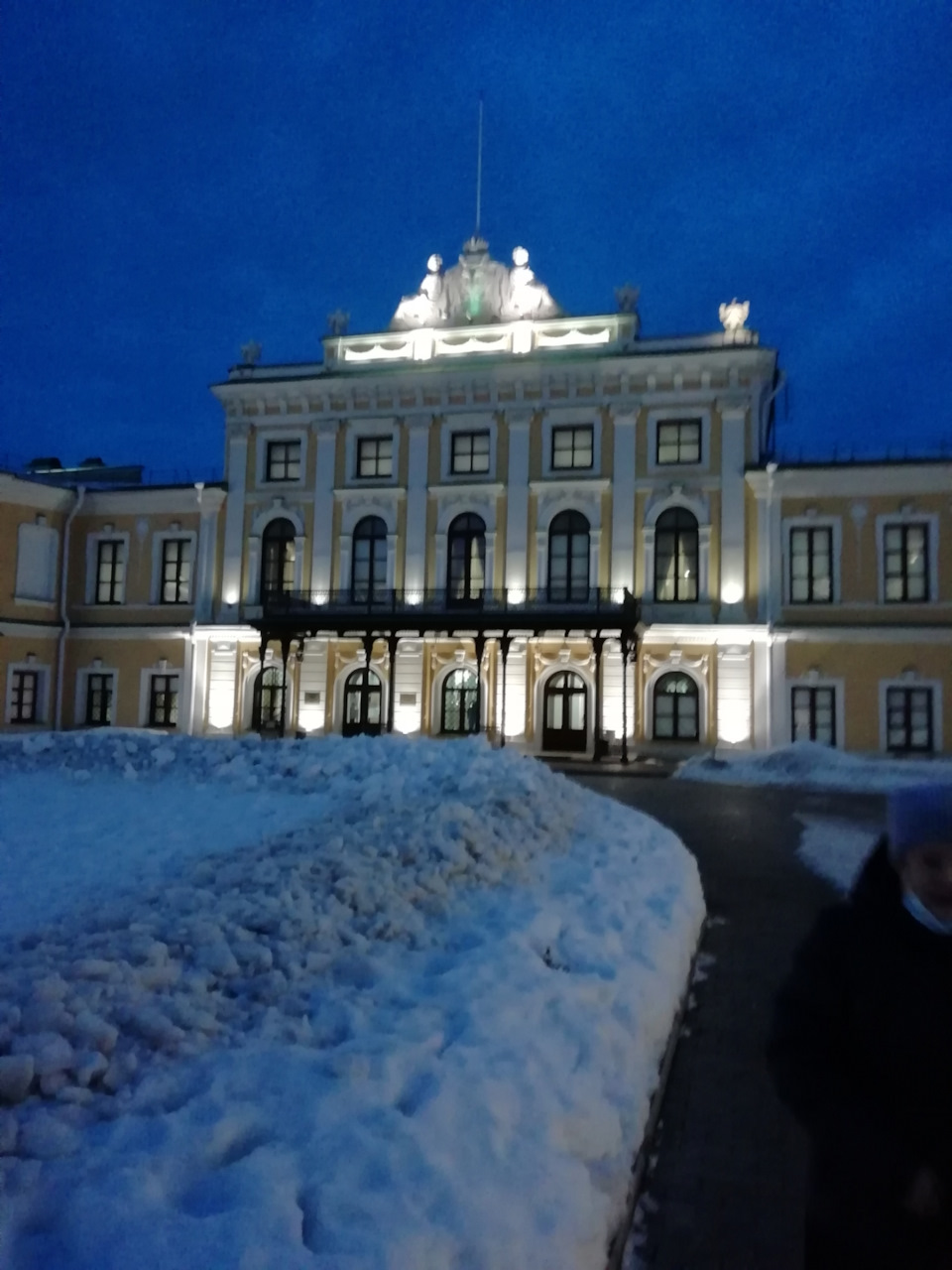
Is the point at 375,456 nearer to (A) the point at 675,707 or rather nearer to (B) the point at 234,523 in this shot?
(B) the point at 234,523

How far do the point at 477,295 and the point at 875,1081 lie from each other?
84.5 feet

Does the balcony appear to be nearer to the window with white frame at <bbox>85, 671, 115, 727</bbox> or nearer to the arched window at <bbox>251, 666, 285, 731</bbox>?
the arched window at <bbox>251, 666, 285, 731</bbox>

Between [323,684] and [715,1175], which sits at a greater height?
[323,684]

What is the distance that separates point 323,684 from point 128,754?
1428cm

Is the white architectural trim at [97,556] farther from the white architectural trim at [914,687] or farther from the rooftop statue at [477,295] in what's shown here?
the white architectural trim at [914,687]

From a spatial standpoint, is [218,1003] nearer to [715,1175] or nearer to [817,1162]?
[715,1175]

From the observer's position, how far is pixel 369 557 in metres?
25.7

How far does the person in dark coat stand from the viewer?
2.06 metres

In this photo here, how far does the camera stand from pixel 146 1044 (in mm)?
3266

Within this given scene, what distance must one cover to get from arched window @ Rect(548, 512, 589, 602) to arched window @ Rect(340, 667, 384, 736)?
529 cm

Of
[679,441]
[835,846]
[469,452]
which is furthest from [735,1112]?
[469,452]

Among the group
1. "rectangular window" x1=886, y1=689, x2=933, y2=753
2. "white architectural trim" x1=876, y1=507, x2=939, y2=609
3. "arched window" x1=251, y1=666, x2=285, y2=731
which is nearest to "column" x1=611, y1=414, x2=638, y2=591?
"white architectural trim" x1=876, y1=507, x2=939, y2=609

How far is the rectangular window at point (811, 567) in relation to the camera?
22.6 meters

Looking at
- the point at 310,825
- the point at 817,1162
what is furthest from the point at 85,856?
the point at 817,1162
